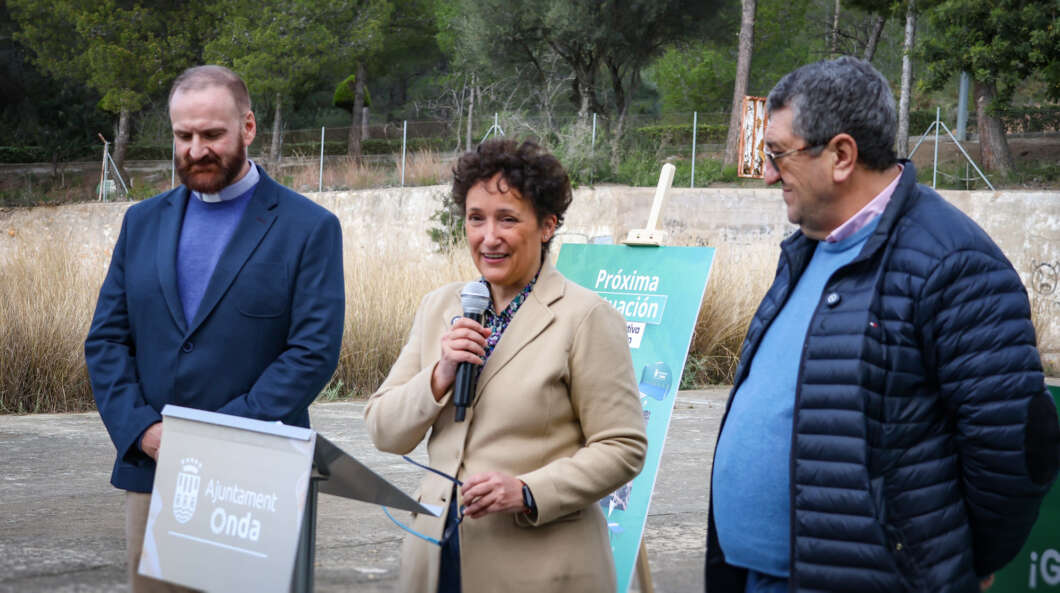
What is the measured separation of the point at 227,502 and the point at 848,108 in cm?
148

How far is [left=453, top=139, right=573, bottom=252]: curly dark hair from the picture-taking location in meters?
2.60

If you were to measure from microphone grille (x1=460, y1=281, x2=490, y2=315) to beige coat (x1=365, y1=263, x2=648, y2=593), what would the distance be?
8cm

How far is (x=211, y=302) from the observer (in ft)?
9.69

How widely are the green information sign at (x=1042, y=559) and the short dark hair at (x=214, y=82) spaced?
7.94 feet

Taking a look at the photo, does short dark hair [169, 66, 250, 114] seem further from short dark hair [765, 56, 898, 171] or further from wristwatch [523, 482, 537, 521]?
short dark hair [765, 56, 898, 171]

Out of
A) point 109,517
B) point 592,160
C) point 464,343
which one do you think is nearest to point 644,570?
point 464,343

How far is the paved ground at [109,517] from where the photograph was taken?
4.48m

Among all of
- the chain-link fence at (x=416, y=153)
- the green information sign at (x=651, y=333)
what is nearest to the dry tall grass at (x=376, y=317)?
the green information sign at (x=651, y=333)

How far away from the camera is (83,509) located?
5.50 metres

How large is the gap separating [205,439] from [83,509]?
3.82 meters

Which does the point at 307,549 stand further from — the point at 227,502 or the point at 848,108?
the point at 848,108

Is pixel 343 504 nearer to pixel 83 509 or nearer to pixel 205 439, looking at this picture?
pixel 83 509

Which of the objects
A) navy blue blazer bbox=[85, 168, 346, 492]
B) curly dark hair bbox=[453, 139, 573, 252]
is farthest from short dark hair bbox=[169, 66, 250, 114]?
curly dark hair bbox=[453, 139, 573, 252]

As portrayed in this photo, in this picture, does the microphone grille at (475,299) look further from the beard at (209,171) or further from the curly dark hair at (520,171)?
the beard at (209,171)
